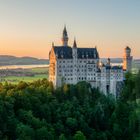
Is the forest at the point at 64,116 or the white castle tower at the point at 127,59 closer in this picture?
the forest at the point at 64,116

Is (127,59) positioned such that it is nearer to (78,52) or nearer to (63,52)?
(78,52)

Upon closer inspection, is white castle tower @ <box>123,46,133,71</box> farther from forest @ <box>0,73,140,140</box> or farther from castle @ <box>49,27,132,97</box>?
forest @ <box>0,73,140,140</box>

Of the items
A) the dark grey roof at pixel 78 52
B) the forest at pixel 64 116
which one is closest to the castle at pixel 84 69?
the dark grey roof at pixel 78 52

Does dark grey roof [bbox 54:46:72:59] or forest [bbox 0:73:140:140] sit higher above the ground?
dark grey roof [bbox 54:46:72:59]

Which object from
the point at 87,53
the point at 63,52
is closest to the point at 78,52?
the point at 87,53

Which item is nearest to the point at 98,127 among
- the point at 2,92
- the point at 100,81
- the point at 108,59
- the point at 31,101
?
the point at 31,101

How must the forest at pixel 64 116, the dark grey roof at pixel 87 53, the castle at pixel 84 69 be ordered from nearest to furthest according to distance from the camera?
1. the forest at pixel 64 116
2. the castle at pixel 84 69
3. the dark grey roof at pixel 87 53

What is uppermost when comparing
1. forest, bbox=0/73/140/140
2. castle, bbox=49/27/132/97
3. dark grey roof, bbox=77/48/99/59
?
dark grey roof, bbox=77/48/99/59

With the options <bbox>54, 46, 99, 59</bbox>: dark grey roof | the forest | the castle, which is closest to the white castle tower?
the castle

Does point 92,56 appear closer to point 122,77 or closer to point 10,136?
point 122,77

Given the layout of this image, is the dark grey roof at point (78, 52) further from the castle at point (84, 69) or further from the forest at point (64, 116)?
the forest at point (64, 116)
